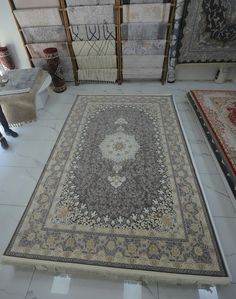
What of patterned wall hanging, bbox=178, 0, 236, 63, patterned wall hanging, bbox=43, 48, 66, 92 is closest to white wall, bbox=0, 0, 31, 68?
patterned wall hanging, bbox=43, 48, 66, 92

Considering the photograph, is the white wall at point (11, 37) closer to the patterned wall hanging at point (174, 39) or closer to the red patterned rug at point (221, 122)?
the patterned wall hanging at point (174, 39)

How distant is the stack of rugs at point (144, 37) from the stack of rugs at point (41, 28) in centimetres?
76

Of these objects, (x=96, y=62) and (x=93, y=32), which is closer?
(x=93, y=32)

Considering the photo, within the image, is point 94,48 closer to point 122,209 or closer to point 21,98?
point 21,98

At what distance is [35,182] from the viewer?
1683 millimetres

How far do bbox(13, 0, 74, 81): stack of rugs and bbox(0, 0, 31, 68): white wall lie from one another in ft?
0.71

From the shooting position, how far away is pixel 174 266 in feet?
3.85

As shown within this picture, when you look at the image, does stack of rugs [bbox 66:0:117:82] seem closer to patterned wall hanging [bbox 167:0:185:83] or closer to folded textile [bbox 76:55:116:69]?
folded textile [bbox 76:55:116:69]

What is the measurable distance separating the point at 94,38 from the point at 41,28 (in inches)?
24.9

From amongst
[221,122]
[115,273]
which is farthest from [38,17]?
[115,273]

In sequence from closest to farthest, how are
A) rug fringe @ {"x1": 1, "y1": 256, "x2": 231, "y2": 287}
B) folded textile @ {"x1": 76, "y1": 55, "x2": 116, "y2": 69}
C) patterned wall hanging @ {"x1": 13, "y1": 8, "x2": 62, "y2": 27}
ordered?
rug fringe @ {"x1": 1, "y1": 256, "x2": 231, "y2": 287}, patterned wall hanging @ {"x1": 13, "y1": 8, "x2": 62, "y2": 27}, folded textile @ {"x1": 76, "y1": 55, "x2": 116, "y2": 69}

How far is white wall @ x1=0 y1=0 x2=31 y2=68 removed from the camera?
2.53m

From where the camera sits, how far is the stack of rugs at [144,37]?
226 cm

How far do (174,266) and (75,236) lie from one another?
2.03 feet
